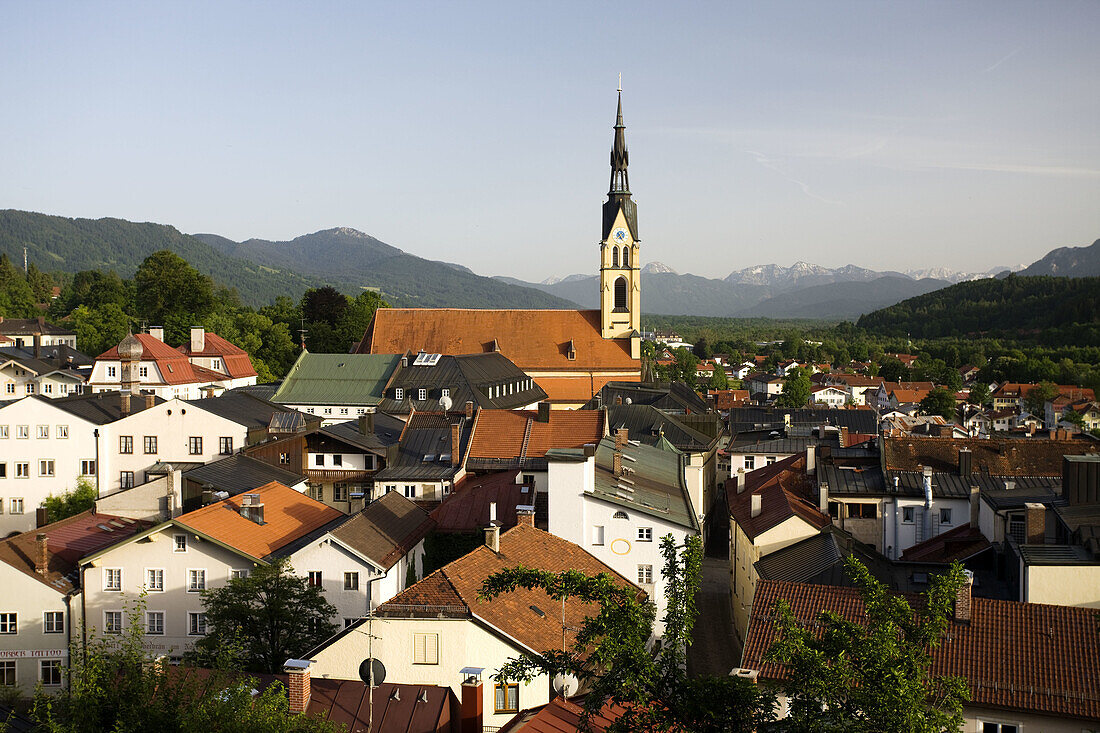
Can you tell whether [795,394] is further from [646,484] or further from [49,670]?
[49,670]

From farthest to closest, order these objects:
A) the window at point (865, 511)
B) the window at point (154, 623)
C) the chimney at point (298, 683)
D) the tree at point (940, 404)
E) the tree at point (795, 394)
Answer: the tree at point (940, 404) → the tree at point (795, 394) → the window at point (865, 511) → the window at point (154, 623) → the chimney at point (298, 683)

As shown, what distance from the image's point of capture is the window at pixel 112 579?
25.2 meters

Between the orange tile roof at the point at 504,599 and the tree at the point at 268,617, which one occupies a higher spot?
the orange tile roof at the point at 504,599

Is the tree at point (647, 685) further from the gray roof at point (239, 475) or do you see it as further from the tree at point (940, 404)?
the tree at point (940, 404)

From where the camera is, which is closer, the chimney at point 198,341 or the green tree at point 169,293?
the chimney at point 198,341

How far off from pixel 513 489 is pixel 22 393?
53165 millimetres

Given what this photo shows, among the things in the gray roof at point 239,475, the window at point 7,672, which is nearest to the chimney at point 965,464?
the gray roof at point 239,475

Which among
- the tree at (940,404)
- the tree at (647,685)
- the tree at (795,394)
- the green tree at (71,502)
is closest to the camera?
the tree at (647,685)

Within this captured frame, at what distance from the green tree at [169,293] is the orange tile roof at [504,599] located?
71184 mm

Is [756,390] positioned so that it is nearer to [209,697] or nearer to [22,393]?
[22,393]

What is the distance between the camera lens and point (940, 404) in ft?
319

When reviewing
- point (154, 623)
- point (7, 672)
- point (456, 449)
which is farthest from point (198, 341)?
point (154, 623)

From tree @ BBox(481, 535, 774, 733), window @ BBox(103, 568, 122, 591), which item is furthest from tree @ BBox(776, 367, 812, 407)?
tree @ BBox(481, 535, 774, 733)

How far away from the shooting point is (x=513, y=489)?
106 ft
